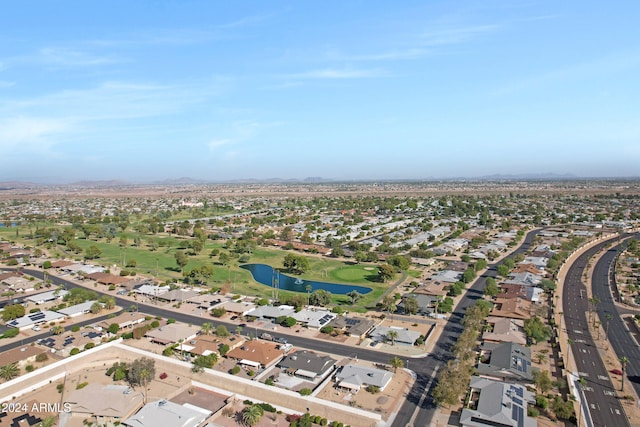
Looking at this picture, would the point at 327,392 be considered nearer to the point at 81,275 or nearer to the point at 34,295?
the point at 34,295

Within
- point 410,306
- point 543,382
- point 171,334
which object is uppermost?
point 410,306

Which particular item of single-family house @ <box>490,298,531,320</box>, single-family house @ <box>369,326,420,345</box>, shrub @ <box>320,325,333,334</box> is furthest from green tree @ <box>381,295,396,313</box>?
single-family house @ <box>490,298,531,320</box>

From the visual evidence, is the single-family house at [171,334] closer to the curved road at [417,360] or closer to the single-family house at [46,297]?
the curved road at [417,360]

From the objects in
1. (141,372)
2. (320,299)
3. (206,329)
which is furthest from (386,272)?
(141,372)

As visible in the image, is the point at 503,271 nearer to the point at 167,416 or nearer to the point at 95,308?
the point at 167,416

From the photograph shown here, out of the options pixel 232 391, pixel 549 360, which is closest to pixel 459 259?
pixel 549 360

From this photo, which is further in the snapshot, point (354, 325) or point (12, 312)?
point (12, 312)
